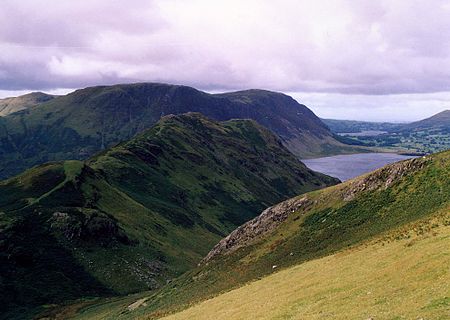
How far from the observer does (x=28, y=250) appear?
373ft

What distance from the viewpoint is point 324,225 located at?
65.4 meters

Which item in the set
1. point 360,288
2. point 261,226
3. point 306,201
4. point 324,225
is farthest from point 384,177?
point 360,288

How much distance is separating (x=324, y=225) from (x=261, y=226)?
1627 cm

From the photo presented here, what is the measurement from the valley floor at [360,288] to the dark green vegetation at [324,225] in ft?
19.1

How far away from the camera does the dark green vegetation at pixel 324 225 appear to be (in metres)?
55.0

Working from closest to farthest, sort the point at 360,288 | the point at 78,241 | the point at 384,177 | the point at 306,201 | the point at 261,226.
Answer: the point at 360,288 → the point at 384,177 → the point at 306,201 → the point at 261,226 → the point at 78,241

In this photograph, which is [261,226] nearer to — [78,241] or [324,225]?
[324,225]

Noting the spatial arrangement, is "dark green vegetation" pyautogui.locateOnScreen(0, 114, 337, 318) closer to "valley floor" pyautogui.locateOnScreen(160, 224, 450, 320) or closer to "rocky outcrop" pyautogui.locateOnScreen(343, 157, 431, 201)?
"valley floor" pyautogui.locateOnScreen(160, 224, 450, 320)

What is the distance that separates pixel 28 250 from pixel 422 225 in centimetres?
10391

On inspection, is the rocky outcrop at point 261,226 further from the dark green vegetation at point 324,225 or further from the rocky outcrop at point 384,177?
the rocky outcrop at point 384,177

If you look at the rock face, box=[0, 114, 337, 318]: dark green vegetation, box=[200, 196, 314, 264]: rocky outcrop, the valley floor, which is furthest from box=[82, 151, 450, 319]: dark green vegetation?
box=[0, 114, 337, 318]: dark green vegetation

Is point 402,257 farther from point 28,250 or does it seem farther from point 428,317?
point 28,250

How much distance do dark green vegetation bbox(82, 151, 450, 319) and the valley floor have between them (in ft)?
19.1

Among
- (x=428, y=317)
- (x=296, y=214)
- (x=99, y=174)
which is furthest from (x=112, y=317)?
(x=99, y=174)
